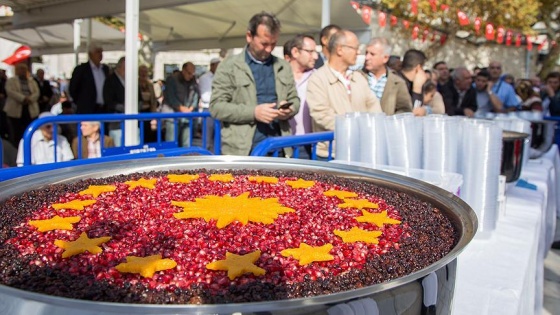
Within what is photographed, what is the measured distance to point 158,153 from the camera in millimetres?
2189

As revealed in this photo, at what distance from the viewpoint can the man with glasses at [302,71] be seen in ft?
12.2

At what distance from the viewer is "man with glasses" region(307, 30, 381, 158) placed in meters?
3.14

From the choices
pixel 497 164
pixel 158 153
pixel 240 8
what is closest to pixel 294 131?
pixel 158 153

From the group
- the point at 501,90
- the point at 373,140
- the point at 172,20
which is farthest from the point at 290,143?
the point at 172,20

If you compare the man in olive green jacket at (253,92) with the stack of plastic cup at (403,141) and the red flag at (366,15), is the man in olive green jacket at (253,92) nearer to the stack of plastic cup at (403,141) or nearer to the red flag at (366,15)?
the stack of plastic cup at (403,141)

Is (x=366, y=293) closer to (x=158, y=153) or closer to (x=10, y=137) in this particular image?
(x=158, y=153)

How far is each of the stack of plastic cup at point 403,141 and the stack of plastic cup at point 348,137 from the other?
0.47ft

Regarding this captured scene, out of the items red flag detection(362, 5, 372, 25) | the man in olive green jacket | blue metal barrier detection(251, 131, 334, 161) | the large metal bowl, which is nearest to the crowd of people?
the man in olive green jacket

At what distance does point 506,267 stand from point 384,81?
8.48ft

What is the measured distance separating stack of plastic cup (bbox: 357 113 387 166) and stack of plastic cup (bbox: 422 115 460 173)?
0.62ft

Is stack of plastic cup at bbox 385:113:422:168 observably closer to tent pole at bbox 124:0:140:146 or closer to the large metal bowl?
the large metal bowl

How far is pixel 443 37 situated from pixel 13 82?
13.8 m

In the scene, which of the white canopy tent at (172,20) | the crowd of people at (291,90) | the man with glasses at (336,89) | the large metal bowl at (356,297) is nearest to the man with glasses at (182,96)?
the crowd of people at (291,90)

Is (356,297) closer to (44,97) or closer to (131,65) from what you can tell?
(131,65)
